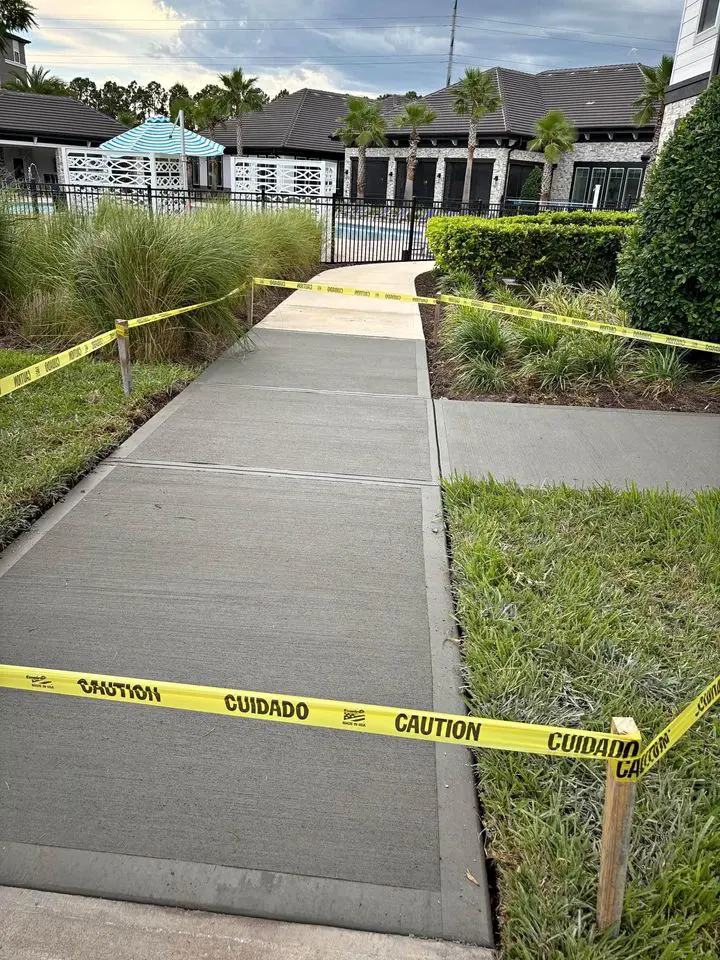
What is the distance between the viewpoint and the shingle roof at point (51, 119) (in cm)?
3969

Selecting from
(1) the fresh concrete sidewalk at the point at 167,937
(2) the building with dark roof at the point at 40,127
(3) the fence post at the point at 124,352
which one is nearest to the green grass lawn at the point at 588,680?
(1) the fresh concrete sidewalk at the point at 167,937

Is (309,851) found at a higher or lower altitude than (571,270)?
lower

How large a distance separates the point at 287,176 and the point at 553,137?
18.9 metres

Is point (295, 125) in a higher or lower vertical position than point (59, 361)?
higher

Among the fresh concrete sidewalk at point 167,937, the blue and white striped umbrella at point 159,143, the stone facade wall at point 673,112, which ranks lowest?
the fresh concrete sidewalk at point 167,937

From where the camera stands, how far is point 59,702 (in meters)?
2.99

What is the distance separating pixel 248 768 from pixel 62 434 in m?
3.65

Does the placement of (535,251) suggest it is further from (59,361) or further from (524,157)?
(524,157)

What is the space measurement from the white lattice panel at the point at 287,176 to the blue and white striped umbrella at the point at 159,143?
64.9 inches

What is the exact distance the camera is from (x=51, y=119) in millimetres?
41188

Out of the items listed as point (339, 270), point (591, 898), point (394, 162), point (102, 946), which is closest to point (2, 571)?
point (102, 946)

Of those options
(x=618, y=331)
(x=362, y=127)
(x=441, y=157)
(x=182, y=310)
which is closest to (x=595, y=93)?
(x=441, y=157)

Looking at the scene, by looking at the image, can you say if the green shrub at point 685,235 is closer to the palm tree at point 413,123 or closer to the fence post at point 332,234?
the fence post at point 332,234

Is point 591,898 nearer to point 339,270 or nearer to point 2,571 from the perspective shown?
point 2,571
